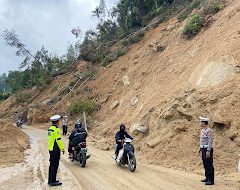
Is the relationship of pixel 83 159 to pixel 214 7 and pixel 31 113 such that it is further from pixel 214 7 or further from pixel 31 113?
pixel 31 113

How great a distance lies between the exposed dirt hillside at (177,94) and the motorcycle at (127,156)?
1.78m

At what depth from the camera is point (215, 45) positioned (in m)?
20.5

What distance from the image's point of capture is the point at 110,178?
11.9 metres

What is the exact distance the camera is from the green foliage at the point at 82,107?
105ft

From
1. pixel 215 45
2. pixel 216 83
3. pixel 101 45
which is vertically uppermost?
pixel 101 45

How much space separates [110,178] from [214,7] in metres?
16.8

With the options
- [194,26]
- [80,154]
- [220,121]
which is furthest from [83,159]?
[194,26]

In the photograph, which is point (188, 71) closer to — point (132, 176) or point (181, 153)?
point (181, 153)

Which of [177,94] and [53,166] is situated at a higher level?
[177,94]

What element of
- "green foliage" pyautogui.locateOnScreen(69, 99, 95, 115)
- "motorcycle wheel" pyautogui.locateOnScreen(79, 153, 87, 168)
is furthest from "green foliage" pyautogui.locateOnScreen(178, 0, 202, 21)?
"motorcycle wheel" pyautogui.locateOnScreen(79, 153, 87, 168)

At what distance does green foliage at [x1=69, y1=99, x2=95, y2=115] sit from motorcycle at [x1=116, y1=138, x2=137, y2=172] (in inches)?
700

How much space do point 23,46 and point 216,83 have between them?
4245 cm

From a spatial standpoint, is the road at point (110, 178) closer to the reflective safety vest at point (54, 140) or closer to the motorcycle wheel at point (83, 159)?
the motorcycle wheel at point (83, 159)

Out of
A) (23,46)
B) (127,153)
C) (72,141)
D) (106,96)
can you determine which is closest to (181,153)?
(127,153)
